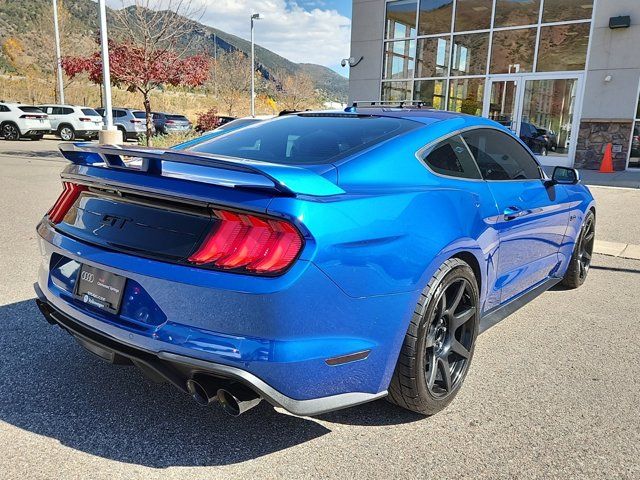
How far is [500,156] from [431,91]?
1607cm

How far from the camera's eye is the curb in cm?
629

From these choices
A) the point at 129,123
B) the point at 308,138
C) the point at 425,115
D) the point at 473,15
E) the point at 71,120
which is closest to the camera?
the point at 308,138

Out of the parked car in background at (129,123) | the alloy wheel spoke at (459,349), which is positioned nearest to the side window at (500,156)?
the alloy wheel spoke at (459,349)

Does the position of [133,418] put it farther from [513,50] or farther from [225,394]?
[513,50]

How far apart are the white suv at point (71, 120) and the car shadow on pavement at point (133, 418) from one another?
2458 cm

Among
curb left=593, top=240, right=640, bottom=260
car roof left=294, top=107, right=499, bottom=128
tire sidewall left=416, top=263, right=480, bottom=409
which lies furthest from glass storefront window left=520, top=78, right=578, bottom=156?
tire sidewall left=416, top=263, right=480, bottom=409

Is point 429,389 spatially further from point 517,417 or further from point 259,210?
point 259,210

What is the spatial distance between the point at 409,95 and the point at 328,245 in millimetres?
18098

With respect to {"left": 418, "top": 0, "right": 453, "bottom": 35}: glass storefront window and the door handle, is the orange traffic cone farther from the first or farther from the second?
the door handle

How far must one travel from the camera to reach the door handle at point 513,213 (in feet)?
10.6

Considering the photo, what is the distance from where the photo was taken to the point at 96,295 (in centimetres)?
238

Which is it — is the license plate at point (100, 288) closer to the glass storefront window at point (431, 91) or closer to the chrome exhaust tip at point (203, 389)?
the chrome exhaust tip at point (203, 389)

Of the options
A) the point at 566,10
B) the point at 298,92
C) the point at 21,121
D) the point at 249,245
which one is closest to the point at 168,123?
the point at 21,121

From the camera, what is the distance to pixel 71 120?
991 inches
